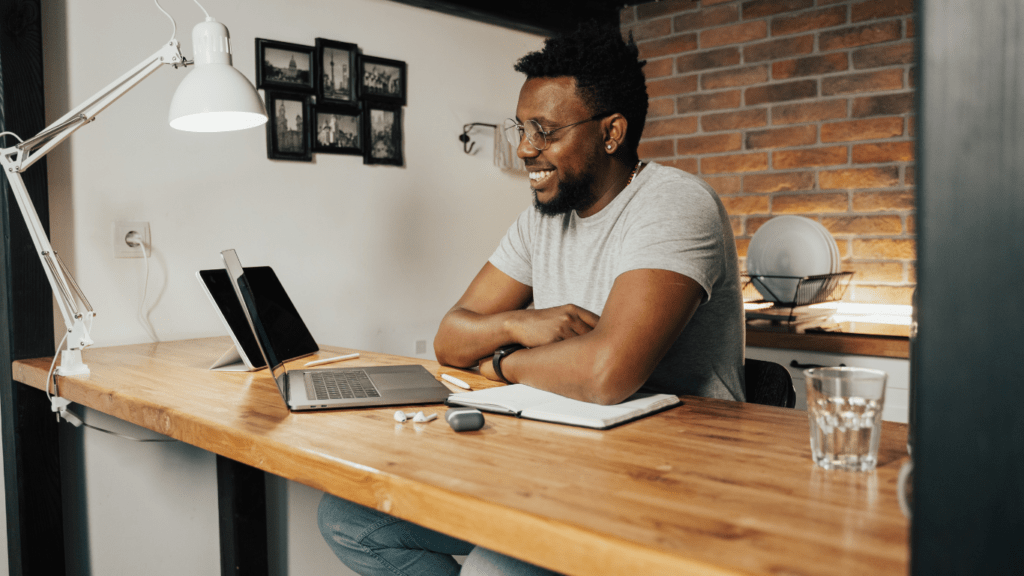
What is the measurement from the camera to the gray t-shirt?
4.05 feet

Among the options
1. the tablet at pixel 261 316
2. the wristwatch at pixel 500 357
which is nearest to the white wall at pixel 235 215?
the tablet at pixel 261 316

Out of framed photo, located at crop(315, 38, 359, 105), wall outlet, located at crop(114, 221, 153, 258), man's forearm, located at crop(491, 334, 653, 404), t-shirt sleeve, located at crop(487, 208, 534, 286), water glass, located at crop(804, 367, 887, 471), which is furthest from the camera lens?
framed photo, located at crop(315, 38, 359, 105)

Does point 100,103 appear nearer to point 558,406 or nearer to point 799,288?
point 558,406

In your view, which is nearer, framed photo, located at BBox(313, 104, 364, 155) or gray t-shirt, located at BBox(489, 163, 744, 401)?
gray t-shirt, located at BBox(489, 163, 744, 401)

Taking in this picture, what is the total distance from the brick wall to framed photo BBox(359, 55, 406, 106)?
118 centimetres

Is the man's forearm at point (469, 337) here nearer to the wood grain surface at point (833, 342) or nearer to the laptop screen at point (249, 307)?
the laptop screen at point (249, 307)

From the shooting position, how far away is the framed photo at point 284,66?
2.07 metres

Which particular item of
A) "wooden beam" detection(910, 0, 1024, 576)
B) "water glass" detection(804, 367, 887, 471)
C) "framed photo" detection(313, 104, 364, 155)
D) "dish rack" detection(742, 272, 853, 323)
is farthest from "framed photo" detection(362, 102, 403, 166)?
"wooden beam" detection(910, 0, 1024, 576)

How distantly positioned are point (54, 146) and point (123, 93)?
18 cm

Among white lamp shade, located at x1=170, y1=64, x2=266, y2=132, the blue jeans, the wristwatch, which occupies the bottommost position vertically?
the blue jeans

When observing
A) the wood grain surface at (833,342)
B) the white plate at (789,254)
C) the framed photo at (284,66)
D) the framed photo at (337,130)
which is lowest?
the wood grain surface at (833,342)

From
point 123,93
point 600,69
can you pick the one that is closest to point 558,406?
point 600,69

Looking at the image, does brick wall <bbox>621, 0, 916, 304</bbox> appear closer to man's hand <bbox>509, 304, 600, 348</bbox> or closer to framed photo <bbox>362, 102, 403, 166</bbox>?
framed photo <bbox>362, 102, 403, 166</bbox>

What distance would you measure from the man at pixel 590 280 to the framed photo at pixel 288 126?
0.82 metres
